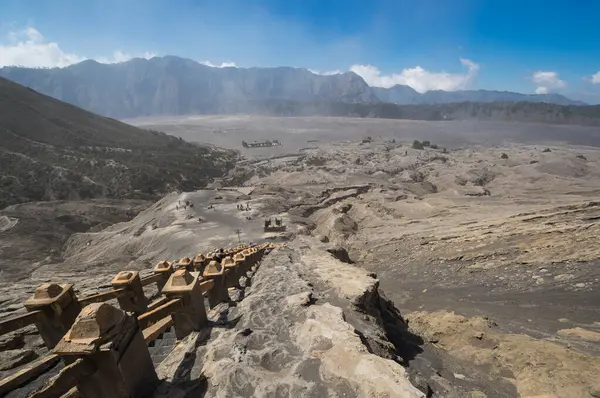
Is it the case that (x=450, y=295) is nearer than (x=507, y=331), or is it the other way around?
(x=507, y=331)

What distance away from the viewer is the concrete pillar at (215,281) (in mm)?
6496

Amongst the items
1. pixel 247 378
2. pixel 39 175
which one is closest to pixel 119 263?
pixel 247 378

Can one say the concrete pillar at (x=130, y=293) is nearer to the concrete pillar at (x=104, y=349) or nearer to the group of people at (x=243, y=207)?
the concrete pillar at (x=104, y=349)

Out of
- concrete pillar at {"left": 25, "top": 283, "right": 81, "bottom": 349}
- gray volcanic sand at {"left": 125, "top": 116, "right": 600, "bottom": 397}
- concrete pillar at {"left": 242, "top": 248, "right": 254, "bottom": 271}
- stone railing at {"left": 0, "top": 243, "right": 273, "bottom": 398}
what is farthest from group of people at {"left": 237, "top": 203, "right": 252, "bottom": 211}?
concrete pillar at {"left": 25, "top": 283, "right": 81, "bottom": 349}

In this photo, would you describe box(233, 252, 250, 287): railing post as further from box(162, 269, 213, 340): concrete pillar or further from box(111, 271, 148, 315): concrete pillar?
box(162, 269, 213, 340): concrete pillar

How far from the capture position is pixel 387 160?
2670 inches

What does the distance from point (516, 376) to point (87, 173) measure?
60119 millimetres

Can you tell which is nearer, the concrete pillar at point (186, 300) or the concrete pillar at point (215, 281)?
the concrete pillar at point (186, 300)

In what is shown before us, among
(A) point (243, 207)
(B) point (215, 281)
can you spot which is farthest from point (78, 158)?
(B) point (215, 281)

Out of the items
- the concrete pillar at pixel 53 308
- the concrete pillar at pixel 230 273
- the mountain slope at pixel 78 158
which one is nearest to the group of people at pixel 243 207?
the mountain slope at pixel 78 158

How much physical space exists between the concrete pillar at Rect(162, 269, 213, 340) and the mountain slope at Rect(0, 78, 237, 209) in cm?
4906

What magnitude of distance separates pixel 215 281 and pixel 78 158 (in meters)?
62.2

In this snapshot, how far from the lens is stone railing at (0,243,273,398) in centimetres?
283

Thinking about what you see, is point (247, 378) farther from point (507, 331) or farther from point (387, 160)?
point (387, 160)
